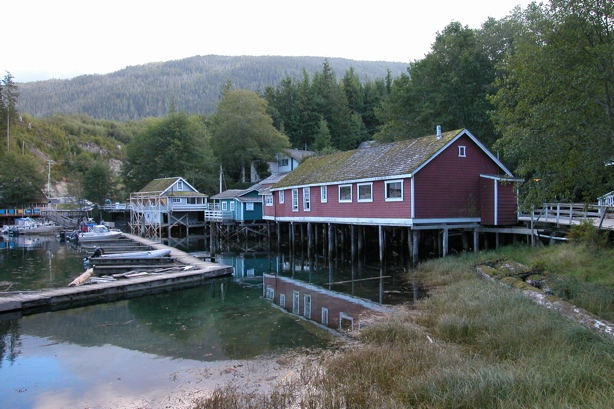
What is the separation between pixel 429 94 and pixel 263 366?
3240cm

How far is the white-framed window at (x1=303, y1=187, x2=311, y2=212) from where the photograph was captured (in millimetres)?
30328

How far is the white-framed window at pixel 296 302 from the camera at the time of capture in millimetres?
15248

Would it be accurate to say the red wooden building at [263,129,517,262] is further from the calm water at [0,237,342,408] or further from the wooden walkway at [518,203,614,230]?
the calm water at [0,237,342,408]

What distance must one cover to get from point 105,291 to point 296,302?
762 centimetres

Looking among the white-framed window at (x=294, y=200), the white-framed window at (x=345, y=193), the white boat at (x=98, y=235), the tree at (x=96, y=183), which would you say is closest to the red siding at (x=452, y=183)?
the white-framed window at (x=345, y=193)

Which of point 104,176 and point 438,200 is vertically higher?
point 104,176

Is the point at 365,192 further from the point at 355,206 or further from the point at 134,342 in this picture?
the point at 134,342

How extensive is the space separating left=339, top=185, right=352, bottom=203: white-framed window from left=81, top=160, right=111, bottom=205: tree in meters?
53.0

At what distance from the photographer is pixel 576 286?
1169cm

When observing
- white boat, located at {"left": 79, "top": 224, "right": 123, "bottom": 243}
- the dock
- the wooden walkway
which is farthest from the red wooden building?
white boat, located at {"left": 79, "top": 224, "right": 123, "bottom": 243}

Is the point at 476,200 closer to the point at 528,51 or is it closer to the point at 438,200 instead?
the point at 438,200

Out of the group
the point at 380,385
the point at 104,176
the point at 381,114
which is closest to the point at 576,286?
the point at 380,385

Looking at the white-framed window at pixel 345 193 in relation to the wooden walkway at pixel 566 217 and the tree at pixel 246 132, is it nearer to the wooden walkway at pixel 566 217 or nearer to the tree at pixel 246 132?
the wooden walkway at pixel 566 217

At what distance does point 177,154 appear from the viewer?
6381 centimetres
